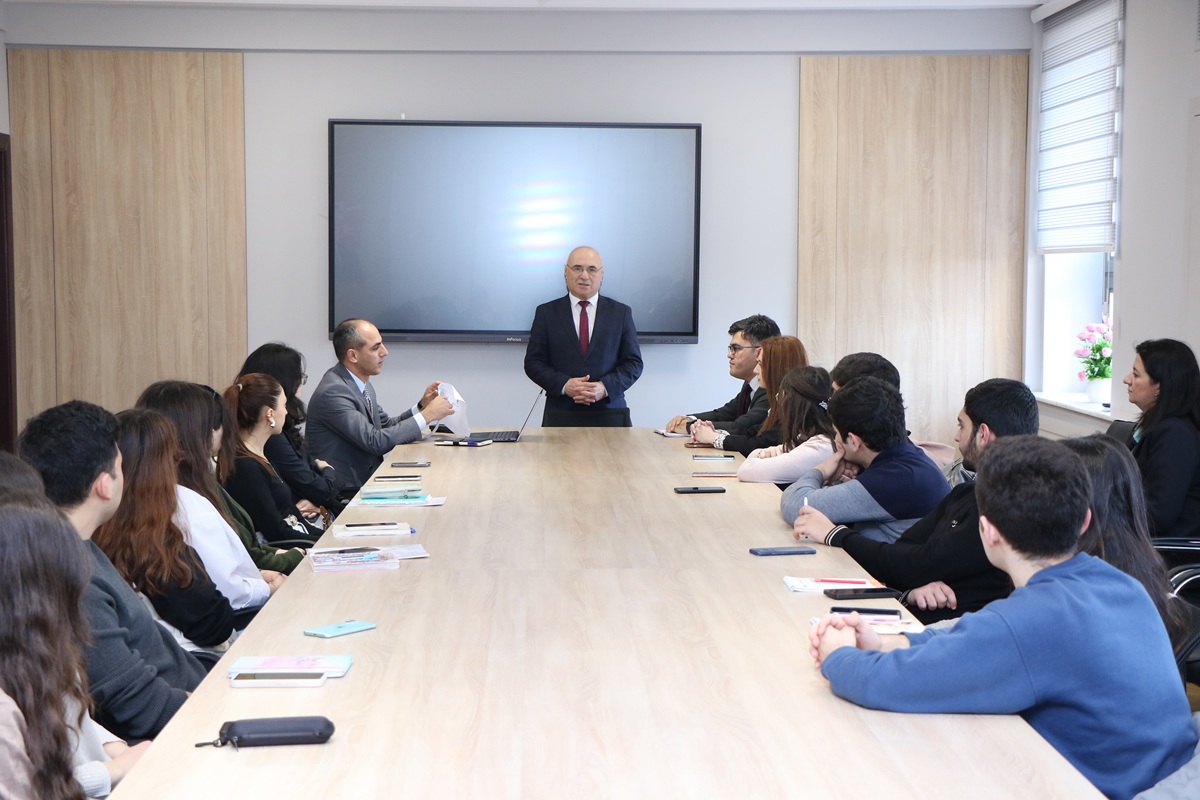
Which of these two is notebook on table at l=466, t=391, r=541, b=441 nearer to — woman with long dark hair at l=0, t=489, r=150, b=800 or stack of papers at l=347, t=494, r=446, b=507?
stack of papers at l=347, t=494, r=446, b=507

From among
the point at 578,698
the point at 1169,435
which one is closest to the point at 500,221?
the point at 1169,435

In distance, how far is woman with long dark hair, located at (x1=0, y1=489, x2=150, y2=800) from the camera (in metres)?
1.66

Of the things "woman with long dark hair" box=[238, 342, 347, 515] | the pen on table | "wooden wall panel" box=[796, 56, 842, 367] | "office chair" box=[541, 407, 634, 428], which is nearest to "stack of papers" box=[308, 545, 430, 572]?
the pen on table

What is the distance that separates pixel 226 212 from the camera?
7.61 meters

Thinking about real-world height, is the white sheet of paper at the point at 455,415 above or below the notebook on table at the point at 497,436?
above

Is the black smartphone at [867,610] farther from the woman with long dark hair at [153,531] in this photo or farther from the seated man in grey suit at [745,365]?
the seated man in grey suit at [745,365]

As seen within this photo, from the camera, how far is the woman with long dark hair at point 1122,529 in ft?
8.36

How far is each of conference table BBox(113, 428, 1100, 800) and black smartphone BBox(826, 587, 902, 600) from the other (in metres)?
0.04

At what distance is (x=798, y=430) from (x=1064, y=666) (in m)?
2.78

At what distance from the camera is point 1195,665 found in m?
3.22

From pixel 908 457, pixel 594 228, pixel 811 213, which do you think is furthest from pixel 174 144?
pixel 908 457

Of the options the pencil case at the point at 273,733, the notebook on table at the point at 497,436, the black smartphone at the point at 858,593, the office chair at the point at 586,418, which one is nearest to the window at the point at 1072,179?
the office chair at the point at 586,418

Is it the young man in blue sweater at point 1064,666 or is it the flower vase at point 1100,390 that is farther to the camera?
the flower vase at point 1100,390

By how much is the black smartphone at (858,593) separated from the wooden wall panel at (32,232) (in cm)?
625
